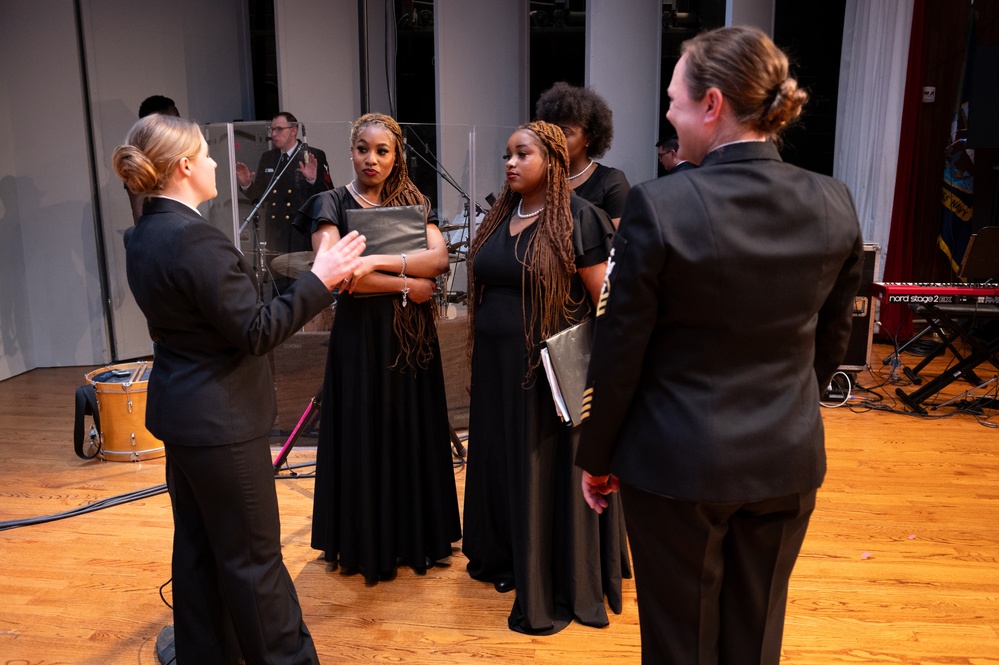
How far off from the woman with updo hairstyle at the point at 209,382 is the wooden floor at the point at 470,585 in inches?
17.2

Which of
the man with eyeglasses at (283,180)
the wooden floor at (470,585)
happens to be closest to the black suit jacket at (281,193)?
the man with eyeglasses at (283,180)

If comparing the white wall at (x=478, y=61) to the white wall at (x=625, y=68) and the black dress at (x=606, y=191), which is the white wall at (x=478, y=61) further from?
the black dress at (x=606, y=191)

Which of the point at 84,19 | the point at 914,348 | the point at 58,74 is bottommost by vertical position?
the point at 914,348

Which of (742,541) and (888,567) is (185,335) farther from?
(888,567)

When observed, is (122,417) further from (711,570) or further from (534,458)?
(711,570)

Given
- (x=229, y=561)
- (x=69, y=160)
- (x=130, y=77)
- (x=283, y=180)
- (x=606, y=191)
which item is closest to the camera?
(x=229, y=561)

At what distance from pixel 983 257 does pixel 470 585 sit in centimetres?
384

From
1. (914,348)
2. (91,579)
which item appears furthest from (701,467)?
(914,348)

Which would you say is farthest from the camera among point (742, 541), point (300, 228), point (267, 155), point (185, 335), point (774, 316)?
point (267, 155)

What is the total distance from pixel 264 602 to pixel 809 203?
1.66m

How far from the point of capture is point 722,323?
142cm

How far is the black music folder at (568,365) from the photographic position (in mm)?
2295

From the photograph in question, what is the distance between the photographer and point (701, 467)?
145cm

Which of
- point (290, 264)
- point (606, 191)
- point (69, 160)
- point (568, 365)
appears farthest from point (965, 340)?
point (69, 160)
